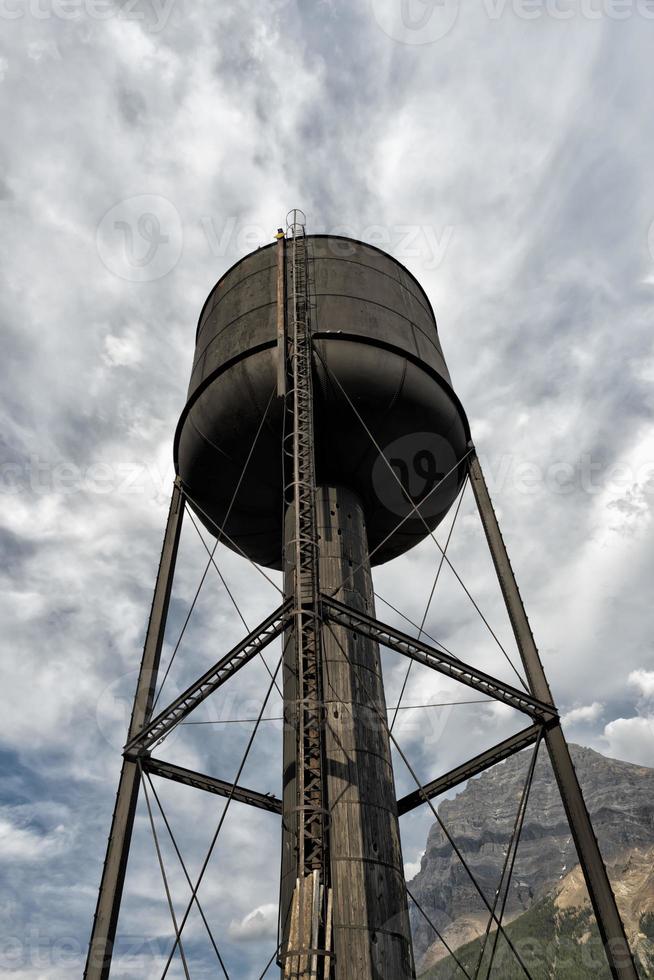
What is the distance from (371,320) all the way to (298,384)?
7.24 feet

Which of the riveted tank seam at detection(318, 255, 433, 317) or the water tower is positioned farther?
the riveted tank seam at detection(318, 255, 433, 317)

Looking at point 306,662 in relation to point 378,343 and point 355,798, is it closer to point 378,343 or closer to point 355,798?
point 355,798

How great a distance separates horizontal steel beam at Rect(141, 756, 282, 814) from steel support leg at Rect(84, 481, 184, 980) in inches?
13.7

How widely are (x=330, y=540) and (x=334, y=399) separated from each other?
266 centimetres

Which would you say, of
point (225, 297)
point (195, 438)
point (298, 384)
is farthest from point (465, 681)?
point (225, 297)

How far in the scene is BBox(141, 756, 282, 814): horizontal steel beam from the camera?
10781 mm

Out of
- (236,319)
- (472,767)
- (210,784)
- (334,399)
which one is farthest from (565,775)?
(236,319)

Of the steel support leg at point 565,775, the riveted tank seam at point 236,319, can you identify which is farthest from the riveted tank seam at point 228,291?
the steel support leg at point 565,775

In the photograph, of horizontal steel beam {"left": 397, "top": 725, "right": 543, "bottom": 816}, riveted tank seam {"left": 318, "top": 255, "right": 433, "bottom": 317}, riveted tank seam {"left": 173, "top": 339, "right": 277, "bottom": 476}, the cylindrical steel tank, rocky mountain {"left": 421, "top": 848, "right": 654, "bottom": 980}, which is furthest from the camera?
rocky mountain {"left": 421, "top": 848, "right": 654, "bottom": 980}

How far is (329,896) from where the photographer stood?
26.2 ft

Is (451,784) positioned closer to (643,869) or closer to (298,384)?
(298,384)

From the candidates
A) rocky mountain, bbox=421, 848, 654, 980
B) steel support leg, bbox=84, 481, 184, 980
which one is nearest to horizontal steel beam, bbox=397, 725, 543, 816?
steel support leg, bbox=84, 481, 184, 980

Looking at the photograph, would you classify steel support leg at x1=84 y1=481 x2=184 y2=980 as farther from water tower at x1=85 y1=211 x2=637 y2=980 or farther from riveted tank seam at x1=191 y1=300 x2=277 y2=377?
riveted tank seam at x1=191 y1=300 x2=277 y2=377

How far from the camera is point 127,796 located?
1026cm
